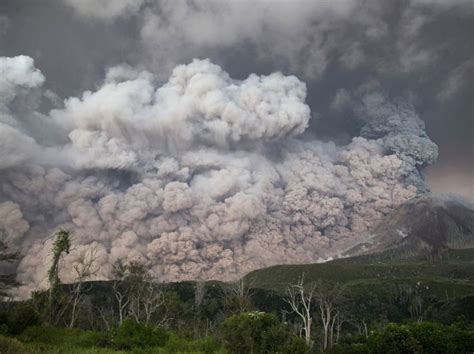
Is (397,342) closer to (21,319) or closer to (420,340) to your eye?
(420,340)

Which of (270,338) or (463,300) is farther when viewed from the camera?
(463,300)

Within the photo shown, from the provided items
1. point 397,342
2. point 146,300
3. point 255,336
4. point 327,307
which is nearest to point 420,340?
point 397,342

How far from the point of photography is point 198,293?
3393 inches

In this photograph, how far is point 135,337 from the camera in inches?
789

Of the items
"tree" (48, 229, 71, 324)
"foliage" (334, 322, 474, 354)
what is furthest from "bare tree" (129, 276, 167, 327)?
"foliage" (334, 322, 474, 354)

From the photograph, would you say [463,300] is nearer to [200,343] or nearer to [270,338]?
[270,338]

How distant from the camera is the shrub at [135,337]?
62.2 ft

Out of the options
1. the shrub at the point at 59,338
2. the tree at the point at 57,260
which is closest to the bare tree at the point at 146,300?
the tree at the point at 57,260

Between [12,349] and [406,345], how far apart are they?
37110 mm

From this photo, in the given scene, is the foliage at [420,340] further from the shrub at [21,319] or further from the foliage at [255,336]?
the shrub at [21,319]

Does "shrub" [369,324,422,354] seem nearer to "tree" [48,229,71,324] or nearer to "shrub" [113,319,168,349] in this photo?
"shrub" [113,319,168,349]

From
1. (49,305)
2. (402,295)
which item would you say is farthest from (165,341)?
(402,295)

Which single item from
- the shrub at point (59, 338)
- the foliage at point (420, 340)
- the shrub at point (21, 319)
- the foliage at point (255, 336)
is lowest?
the foliage at point (420, 340)

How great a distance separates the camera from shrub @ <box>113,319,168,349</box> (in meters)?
19.0
